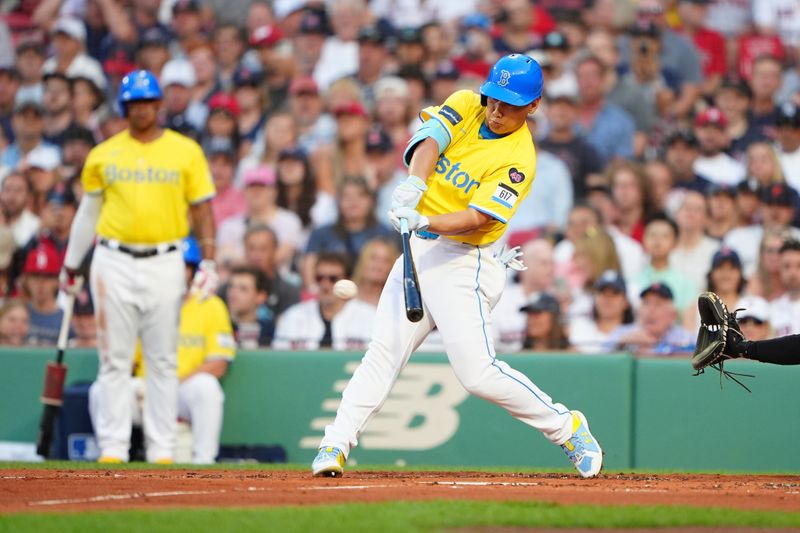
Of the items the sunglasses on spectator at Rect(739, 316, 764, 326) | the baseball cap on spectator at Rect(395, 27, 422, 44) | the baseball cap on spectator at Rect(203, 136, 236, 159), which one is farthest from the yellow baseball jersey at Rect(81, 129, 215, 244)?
the baseball cap on spectator at Rect(395, 27, 422, 44)

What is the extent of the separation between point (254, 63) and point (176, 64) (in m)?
0.86

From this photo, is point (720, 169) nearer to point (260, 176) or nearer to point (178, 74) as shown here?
point (260, 176)

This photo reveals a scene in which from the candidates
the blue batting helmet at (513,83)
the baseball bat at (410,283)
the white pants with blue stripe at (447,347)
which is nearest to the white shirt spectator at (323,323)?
the white pants with blue stripe at (447,347)

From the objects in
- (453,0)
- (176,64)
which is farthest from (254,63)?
(453,0)

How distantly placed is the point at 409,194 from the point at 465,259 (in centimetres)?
54

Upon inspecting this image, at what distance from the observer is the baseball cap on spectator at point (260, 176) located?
11.7 meters

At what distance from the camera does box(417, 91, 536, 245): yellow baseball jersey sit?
20.9ft

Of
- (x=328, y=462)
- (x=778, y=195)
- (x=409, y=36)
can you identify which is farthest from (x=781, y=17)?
(x=328, y=462)

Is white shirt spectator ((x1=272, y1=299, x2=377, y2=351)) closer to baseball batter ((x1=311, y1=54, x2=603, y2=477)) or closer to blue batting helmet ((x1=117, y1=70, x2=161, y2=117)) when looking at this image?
blue batting helmet ((x1=117, y1=70, x2=161, y2=117))

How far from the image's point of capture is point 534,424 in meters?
6.45

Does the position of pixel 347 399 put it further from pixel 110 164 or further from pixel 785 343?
pixel 110 164

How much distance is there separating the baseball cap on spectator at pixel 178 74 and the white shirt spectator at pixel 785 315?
628cm

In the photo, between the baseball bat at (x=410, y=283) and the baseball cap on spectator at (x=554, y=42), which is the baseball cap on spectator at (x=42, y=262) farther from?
the baseball bat at (x=410, y=283)

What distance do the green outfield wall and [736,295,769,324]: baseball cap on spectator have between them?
0.52 meters
